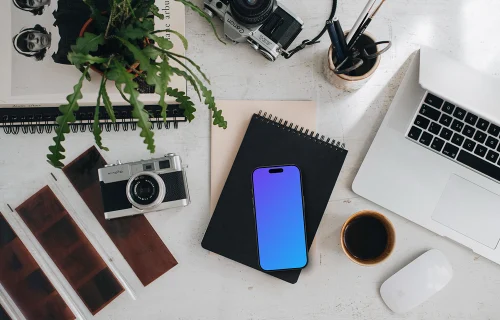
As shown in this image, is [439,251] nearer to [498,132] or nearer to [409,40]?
[498,132]

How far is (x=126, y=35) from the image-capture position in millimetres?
622

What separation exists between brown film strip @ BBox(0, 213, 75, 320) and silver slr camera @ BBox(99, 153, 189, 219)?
0.15 meters

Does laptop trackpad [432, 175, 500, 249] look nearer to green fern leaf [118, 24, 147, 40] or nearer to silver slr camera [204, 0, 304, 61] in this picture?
silver slr camera [204, 0, 304, 61]

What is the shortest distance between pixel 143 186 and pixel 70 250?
17cm

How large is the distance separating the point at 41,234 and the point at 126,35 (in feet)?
1.27

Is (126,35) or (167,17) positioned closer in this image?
(126,35)

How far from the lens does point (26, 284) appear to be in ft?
2.59

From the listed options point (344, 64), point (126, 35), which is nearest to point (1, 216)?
point (126, 35)

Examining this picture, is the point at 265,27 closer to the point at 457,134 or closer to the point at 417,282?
the point at 457,134

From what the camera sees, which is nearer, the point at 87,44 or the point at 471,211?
the point at 87,44

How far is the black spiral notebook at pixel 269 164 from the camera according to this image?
798 mm

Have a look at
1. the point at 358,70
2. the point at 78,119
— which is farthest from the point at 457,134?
the point at 78,119

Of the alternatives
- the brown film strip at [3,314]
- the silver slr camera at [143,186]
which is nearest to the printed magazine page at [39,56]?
the silver slr camera at [143,186]

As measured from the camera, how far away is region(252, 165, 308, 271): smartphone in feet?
2.60
